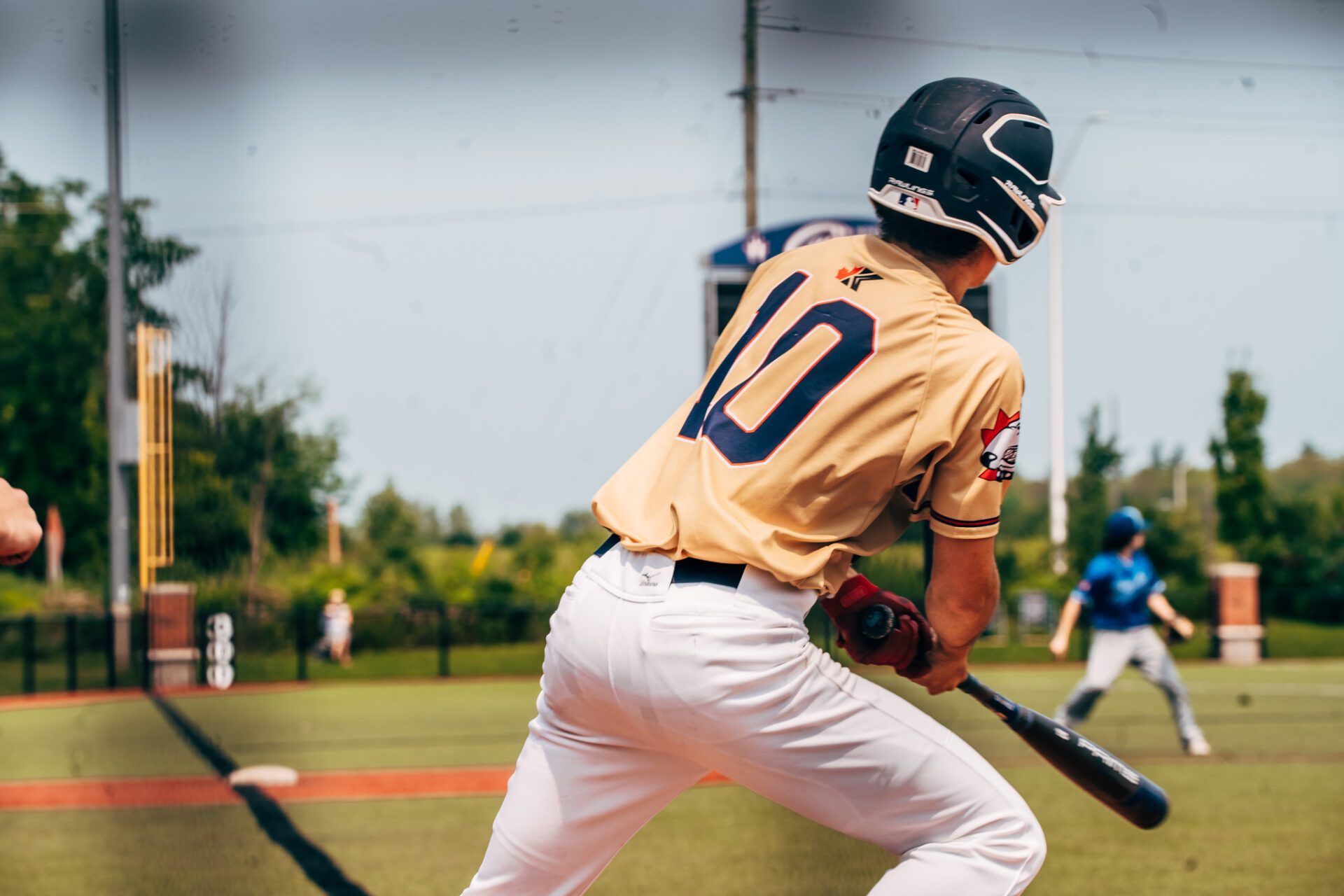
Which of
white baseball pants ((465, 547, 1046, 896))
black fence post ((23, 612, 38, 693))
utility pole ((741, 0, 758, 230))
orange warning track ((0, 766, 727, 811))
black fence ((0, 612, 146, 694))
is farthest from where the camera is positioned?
black fence post ((23, 612, 38, 693))

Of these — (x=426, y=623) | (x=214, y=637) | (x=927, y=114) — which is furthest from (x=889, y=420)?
(x=426, y=623)

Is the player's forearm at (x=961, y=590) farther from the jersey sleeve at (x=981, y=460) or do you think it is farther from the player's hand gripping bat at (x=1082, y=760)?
the player's hand gripping bat at (x=1082, y=760)

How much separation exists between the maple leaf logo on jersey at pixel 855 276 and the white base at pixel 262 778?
19.8 feet

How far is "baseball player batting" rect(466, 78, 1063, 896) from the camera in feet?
7.08

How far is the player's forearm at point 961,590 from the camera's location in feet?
7.52

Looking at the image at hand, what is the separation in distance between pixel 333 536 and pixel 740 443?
2635cm

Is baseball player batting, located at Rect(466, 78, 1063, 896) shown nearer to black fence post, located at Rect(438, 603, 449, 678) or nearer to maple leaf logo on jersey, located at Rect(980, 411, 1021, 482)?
maple leaf logo on jersey, located at Rect(980, 411, 1021, 482)

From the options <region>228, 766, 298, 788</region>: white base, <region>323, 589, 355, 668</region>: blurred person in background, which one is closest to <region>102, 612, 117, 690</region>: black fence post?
<region>323, 589, 355, 668</region>: blurred person in background

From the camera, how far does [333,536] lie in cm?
2745

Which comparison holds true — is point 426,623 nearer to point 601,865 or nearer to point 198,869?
A: point 198,869

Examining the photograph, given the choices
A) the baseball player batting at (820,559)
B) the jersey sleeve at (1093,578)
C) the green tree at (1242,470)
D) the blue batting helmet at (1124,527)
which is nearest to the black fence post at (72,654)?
the jersey sleeve at (1093,578)

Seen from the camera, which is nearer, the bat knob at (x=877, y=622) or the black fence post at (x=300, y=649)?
the bat knob at (x=877, y=622)

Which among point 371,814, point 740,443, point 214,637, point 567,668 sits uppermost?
point 740,443

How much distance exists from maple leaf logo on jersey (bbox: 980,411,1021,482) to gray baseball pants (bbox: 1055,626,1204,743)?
7.18 metres
